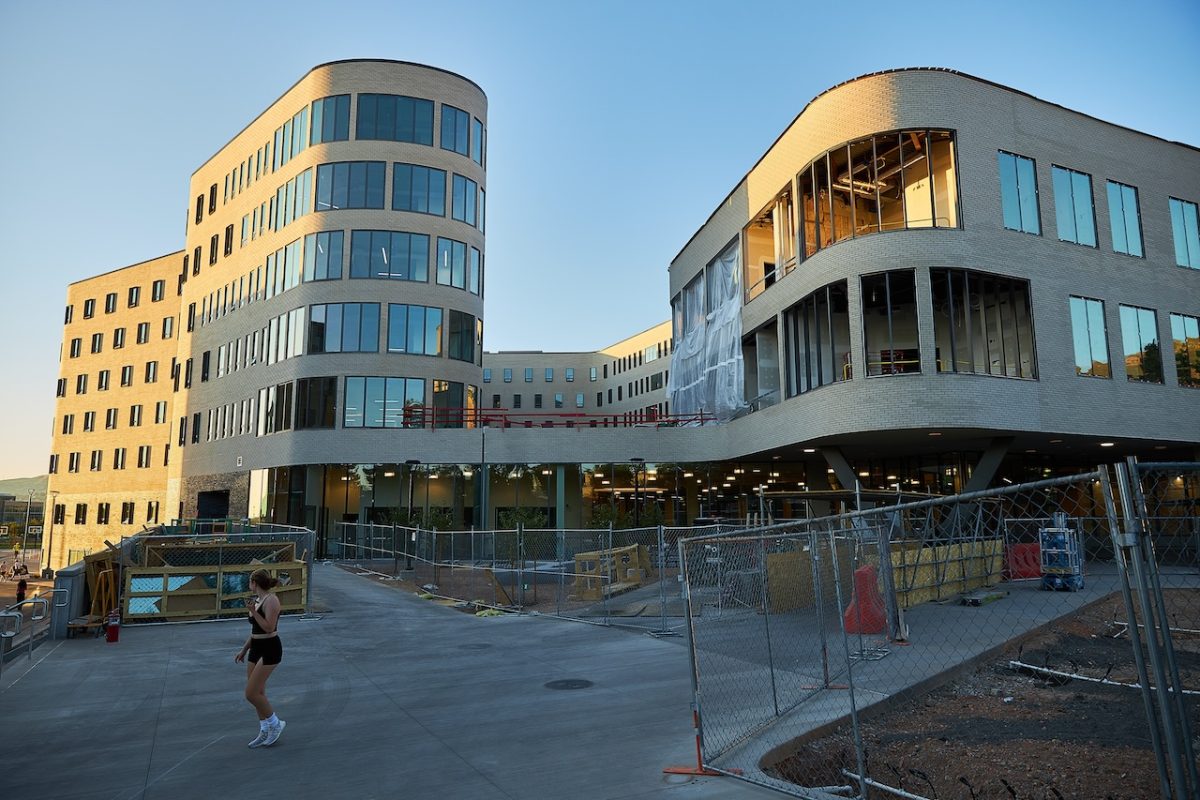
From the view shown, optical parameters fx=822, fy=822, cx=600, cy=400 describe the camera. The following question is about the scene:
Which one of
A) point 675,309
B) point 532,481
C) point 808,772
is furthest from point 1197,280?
point 808,772

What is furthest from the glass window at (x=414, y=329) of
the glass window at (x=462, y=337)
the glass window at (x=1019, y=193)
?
the glass window at (x=1019, y=193)

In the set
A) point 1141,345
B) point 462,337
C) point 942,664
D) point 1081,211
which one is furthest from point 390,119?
point 942,664

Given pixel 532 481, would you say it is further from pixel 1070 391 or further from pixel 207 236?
pixel 207 236

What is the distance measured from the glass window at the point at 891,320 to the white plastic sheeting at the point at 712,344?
632cm

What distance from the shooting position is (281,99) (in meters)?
49.2

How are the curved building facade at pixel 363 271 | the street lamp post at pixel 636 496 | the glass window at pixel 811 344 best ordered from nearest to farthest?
the glass window at pixel 811 344 → the street lamp post at pixel 636 496 → the curved building facade at pixel 363 271

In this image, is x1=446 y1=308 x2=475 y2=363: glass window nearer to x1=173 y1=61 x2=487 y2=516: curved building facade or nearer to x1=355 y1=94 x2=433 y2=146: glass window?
x1=173 y1=61 x2=487 y2=516: curved building facade

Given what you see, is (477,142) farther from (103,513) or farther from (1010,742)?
Result: (1010,742)

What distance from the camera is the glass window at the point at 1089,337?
1132 inches

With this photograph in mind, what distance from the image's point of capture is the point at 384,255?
1754 inches

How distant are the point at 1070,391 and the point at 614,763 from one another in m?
Result: 26.2

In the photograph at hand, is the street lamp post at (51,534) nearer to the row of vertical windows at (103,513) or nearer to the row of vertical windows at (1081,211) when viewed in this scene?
the row of vertical windows at (103,513)

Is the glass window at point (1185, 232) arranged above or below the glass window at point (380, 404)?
above

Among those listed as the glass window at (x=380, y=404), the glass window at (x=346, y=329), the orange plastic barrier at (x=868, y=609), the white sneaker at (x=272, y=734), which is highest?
the glass window at (x=346, y=329)
